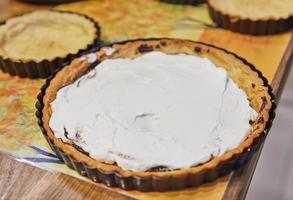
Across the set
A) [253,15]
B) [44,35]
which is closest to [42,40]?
[44,35]

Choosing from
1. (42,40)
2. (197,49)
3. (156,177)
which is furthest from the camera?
(42,40)

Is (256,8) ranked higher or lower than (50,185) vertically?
higher

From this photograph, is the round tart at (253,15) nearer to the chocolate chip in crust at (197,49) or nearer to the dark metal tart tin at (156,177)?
the chocolate chip in crust at (197,49)

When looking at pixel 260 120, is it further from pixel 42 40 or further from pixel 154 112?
pixel 42 40

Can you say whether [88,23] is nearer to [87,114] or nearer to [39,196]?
[87,114]

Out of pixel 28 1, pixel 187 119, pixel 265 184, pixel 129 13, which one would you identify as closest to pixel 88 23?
pixel 129 13

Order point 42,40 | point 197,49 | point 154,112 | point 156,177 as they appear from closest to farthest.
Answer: point 156,177 → point 154,112 → point 197,49 → point 42,40

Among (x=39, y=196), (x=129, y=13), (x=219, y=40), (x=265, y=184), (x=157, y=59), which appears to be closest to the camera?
(x=39, y=196)
